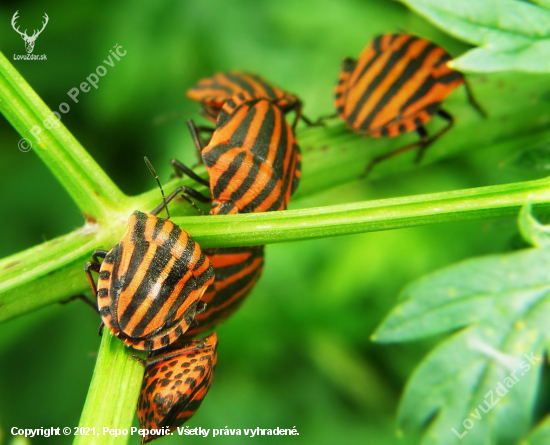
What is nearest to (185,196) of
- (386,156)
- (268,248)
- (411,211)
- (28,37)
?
(411,211)

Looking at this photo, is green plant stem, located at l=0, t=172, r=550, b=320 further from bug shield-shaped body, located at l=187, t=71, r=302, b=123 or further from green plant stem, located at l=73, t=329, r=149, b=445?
bug shield-shaped body, located at l=187, t=71, r=302, b=123

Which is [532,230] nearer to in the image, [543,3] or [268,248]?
[543,3]

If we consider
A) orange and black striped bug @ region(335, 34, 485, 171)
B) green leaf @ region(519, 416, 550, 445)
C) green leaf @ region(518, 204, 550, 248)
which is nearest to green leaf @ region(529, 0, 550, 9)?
green leaf @ region(518, 204, 550, 248)

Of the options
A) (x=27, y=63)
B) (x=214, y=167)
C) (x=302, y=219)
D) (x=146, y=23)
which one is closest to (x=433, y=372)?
(x=302, y=219)

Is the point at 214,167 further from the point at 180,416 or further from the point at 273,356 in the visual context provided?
the point at 273,356

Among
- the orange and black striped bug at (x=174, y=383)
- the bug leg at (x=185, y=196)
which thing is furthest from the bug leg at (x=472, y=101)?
the orange and black striped bug at (x=174, y=383)

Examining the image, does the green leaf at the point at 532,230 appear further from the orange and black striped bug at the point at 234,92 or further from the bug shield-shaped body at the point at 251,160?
the orange and black striped bug at the point at 234,92
